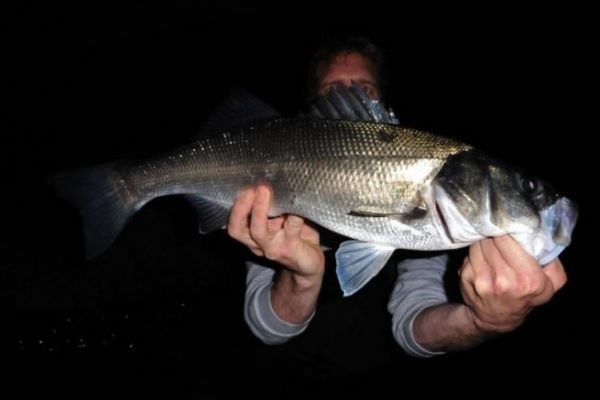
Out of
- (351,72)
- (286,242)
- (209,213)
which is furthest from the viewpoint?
(351,72)

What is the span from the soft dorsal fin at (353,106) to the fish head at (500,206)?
1.28 ft

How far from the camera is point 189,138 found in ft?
24.9

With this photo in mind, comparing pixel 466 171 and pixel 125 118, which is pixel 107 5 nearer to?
pixel 125 118

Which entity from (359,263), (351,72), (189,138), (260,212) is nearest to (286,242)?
(260,212)

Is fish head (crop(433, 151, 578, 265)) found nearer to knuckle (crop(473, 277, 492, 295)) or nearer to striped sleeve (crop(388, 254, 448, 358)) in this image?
knuckle (crop(473, 277, 492, 295))

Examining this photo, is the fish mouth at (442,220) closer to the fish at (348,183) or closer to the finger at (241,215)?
the fish at (348,183)

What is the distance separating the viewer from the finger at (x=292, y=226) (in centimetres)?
193

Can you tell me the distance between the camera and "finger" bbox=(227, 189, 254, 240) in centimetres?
185

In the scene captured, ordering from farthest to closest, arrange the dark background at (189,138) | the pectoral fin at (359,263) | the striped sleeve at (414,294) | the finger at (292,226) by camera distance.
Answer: the dark background at (189,138) → the striped sleeve at (414,294) → the finger at (292,226) → the pectoral fin at (359,263)

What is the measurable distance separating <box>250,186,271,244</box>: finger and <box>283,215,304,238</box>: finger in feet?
0.43

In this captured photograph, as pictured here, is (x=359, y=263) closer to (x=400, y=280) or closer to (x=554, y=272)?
(x=554, y=272)

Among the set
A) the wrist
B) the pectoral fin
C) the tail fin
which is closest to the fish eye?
the pectoral fin

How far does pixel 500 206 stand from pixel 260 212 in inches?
40.9

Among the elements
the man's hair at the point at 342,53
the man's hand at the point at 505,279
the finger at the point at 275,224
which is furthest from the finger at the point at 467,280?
the man's hair at the point at 342,53
